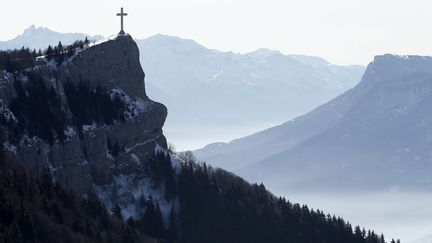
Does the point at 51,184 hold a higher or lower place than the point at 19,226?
higher

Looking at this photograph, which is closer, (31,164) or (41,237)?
(41,237)

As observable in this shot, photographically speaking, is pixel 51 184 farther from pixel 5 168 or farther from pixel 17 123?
pixel 17 123

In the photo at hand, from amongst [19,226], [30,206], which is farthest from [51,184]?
[19,226]

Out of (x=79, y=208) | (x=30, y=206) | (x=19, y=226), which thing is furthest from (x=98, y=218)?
(x=19, y=226)

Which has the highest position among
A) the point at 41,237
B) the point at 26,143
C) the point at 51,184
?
the point at 26,143

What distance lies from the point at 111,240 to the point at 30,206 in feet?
46.9

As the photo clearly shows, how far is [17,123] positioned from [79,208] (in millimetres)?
34712

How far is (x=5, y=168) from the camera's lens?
575 feet

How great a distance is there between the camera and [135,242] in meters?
172

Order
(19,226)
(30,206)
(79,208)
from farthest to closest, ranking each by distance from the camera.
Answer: (79,208) → (30,206) → (19,226)

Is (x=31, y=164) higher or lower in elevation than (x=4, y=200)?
higher

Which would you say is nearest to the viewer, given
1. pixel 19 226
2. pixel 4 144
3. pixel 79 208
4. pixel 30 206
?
pixel 19 226

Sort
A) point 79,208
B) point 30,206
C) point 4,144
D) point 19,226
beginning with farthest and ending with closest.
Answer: point 4,144
point 79,208
point 30,206
point 19,226

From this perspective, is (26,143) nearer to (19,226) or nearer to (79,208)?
(79,208)
